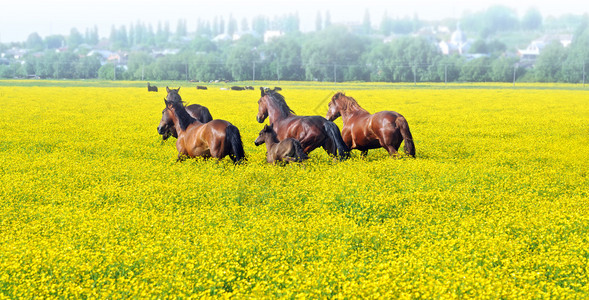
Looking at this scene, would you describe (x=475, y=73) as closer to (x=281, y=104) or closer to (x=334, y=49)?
(x=334, y=49)

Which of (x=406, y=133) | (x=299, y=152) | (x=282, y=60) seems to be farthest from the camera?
(x=282, y=60)

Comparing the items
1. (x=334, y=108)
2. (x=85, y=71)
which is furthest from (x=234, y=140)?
(x=85, y=71)

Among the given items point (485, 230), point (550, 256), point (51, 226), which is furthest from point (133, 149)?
point (550, 256)

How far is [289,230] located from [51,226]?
12.0 ft

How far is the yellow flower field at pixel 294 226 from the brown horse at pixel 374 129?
0.60 meters

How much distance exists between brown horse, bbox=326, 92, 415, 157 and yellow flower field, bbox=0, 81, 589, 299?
1.97 ft

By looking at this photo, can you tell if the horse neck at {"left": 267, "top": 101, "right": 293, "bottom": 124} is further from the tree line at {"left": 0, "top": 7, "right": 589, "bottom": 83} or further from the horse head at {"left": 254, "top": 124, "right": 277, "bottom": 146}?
the tree line at {"left": 0, "top": 7, "right": 589, "bottom": 83}

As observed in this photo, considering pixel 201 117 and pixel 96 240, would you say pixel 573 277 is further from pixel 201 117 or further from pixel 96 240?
pixel 201 117

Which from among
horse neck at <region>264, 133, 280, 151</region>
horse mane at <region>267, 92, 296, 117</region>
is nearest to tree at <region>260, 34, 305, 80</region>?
horse mane at <region>267, 92, 296, 117</region>

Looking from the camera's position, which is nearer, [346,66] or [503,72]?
[503,72]

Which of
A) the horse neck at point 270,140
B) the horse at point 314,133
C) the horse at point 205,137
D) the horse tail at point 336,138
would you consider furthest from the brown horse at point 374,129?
the horse at point 205,137

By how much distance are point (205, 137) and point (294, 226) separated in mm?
6922

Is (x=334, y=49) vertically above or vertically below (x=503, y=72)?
above

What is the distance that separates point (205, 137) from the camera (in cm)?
1534
